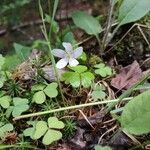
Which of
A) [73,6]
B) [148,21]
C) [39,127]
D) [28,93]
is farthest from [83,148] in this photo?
[73,6]

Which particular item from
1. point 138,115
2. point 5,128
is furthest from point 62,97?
point 138,115

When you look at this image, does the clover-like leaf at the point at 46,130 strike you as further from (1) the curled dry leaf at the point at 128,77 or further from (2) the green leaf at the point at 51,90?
(1) the curled dry leaf at the point at 128,77

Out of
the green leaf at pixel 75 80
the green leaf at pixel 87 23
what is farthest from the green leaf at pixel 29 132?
the green leaf at pixel 87 23

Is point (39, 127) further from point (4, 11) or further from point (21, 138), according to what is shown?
point (4, 11)

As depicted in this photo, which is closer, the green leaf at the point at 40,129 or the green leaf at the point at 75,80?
the green leaf at the point at 40,129

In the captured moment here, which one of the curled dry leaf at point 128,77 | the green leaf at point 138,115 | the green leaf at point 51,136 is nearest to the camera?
the green leaf at point 138,115

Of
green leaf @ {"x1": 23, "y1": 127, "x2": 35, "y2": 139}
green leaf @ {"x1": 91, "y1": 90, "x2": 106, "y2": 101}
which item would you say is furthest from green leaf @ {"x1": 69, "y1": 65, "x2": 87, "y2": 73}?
green leaf @ {"x1": 23, "y1": 127, "x2": 35, "y2": 139}

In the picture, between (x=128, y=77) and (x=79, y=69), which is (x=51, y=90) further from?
(x=128, y=77)
